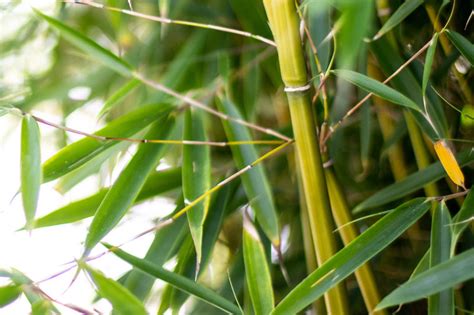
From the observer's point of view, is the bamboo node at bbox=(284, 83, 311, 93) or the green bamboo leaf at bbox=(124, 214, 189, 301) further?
the green bamboo leaf at bbox=(124, 214, 189, 301)

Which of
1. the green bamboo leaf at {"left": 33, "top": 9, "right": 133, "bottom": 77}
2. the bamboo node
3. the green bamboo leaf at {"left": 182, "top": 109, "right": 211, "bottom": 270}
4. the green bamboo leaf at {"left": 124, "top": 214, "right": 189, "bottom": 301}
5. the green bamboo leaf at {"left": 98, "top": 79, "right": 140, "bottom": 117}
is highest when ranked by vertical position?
the green bamboo leaf at {"left": 33, "top": 9, "right": 133, "bottom": 77}

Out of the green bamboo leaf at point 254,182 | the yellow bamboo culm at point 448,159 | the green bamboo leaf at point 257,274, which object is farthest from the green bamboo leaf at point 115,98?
the yellow bamboo culm at point 448,159

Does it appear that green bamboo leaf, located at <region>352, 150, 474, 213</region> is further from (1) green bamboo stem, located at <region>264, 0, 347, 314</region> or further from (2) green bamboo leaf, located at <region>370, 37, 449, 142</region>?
(1) green bamboo stem, located at <region>264, 0, 347, 314</region>

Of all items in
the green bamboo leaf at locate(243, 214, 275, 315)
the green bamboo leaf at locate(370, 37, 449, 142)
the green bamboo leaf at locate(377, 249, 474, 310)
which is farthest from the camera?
the green bamboo leaf at locate(370, 37, 449, 142)

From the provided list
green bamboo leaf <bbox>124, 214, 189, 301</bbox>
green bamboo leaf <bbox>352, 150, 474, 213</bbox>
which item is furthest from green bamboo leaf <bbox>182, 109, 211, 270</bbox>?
green bamboo leaf <bbox>352, 150, 474, 213</bbox>

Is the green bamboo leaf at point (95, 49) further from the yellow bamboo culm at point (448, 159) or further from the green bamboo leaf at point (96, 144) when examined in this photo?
the yellow bamboo culm at point (448, 159)

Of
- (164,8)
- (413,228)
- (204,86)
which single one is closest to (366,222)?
(413,228)
